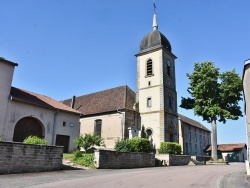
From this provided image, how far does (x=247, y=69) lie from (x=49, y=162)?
12382mm

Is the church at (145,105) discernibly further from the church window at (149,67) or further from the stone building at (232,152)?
the stone building at (232,152)

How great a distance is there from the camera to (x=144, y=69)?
115ft

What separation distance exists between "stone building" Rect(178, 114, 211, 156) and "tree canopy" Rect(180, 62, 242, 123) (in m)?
9.80

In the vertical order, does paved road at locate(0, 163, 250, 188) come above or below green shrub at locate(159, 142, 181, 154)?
below

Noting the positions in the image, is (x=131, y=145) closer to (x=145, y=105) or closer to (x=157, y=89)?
(x=145, y=105)

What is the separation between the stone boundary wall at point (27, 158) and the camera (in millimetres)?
12102

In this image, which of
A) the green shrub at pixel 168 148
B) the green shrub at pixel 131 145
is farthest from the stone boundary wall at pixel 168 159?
the green shrub at pixel 131 145

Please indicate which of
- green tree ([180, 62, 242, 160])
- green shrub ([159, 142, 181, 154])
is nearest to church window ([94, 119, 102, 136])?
green shrub ([159, 142, 181, 154])

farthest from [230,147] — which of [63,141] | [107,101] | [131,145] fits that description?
[63,141]

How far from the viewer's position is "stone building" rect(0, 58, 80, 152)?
1927cm

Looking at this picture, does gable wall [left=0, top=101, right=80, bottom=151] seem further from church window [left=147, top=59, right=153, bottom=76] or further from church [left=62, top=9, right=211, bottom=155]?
church window [left=147, top=59, right=153, bottom=76]

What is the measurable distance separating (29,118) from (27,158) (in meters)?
9.44

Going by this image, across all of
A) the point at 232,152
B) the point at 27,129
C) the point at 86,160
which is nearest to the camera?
the point at 86,160

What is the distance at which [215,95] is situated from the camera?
3403 cm
